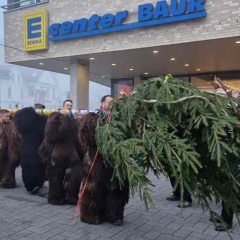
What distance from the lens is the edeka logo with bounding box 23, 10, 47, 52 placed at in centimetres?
1377

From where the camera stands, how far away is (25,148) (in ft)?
19.1

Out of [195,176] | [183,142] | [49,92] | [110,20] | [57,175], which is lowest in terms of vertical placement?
[57,175]

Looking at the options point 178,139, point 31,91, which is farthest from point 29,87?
point 178,139

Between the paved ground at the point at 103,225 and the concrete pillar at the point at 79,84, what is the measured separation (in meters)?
9.15

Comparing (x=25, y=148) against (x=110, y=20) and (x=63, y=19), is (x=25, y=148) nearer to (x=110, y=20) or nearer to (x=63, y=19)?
(x=110, y=20)

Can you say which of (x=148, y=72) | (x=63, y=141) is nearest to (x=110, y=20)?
(x=148, y=72)

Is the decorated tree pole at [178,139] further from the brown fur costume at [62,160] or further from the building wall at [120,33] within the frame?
the building wall at [120,33]

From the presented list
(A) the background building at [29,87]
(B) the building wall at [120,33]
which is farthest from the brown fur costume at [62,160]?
(A) the background building at [29,87]

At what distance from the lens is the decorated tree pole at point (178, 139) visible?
2.17 m

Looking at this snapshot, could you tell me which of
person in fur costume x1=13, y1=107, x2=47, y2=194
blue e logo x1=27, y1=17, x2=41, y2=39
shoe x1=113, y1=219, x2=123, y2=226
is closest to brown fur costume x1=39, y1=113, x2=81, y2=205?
person in fur costume x1=13, y1=107, x2=47, y2=194

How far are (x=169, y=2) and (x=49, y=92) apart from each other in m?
16.0

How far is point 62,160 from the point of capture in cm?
498

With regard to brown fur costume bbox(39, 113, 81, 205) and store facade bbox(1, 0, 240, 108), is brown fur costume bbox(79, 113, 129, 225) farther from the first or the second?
store facade bbox(1, 0, 240, 108)

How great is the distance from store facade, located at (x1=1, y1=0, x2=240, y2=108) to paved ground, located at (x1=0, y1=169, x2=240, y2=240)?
16.8 feet
